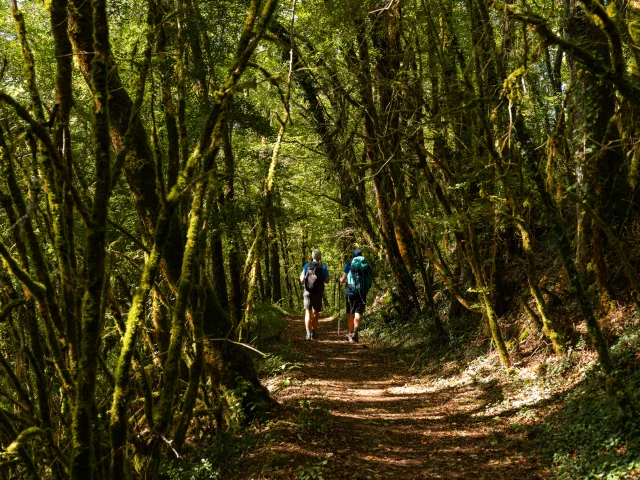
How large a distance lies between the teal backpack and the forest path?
3.07m

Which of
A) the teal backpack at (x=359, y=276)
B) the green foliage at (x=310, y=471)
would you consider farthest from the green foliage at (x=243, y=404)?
the teal backpack at (x=359, y=276)

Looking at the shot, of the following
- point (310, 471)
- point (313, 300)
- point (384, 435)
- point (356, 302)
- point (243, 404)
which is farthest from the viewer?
point (356, 302)

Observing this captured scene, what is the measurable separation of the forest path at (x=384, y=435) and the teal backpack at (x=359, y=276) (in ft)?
10.1

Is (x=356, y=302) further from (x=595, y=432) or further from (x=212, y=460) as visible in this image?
(x=595, y=432)

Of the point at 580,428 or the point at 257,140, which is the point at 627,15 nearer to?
the point at 580,428

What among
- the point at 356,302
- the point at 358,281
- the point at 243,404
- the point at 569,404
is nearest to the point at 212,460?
the point at 243,404

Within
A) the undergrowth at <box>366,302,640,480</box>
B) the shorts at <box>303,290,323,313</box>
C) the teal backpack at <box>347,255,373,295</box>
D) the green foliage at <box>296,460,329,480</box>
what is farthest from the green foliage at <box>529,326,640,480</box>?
the shorts at <box>303,290,323,313</box>

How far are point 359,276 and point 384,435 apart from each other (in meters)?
6.03

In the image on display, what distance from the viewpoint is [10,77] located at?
10.9 meters

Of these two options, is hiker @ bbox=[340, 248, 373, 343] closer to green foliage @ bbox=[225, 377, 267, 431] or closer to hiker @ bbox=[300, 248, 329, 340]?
hiker @ bbox=[300, 248, 329, 340]

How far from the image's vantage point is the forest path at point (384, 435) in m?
5.14

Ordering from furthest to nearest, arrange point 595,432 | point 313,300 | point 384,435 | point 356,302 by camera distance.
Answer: point 356,302
point 313,300
point 384,435
point 595,432

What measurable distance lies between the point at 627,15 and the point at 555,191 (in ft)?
8.37

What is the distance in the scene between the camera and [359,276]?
12219 millimetres
